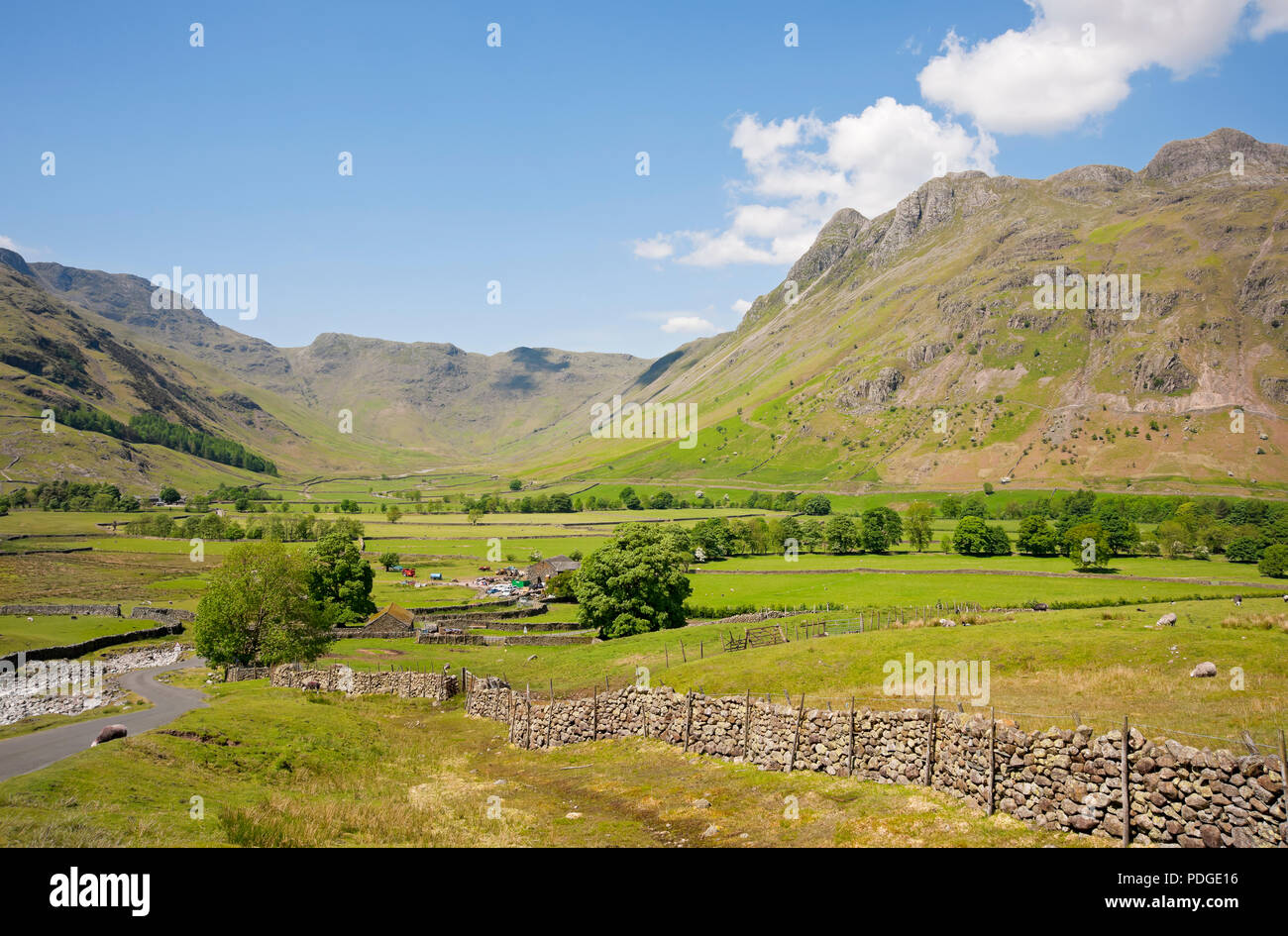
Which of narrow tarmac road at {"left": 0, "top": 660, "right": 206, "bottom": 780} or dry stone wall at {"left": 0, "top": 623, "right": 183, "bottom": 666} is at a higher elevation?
narrow tarmac road at {"left": 0, "top": 660, "right": 206, "bottom": 780}

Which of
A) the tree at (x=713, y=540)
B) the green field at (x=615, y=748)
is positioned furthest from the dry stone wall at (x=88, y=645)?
the tree at (x=713, y=540)

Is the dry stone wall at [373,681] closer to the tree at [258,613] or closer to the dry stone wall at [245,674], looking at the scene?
the dry stone wall at [245,674]

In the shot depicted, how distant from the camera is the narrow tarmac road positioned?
23234mm

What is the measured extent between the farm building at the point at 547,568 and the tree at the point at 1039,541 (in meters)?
77.4

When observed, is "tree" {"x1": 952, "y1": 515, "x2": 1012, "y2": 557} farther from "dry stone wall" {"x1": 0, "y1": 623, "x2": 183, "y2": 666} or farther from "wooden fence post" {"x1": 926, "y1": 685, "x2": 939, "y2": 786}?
"dry stone wall" {"x1": 0, "y1": 623, "x2": 183, "y2": 666}

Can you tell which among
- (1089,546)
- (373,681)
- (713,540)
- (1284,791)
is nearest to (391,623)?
A: (373,681)

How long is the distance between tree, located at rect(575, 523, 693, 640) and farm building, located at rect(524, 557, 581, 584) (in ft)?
170

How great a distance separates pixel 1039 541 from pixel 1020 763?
376 ft

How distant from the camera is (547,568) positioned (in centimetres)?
12812

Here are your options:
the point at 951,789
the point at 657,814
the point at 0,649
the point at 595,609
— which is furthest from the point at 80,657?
the point at 951,789

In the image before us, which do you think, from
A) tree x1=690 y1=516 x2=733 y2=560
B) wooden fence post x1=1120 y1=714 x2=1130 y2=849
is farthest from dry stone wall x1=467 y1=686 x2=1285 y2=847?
tree x1=690 y1=516 x2=733 y2=560

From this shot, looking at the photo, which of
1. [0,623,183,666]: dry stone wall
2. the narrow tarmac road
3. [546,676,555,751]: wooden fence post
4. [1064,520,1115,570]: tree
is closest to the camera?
the narrow tarmac road
